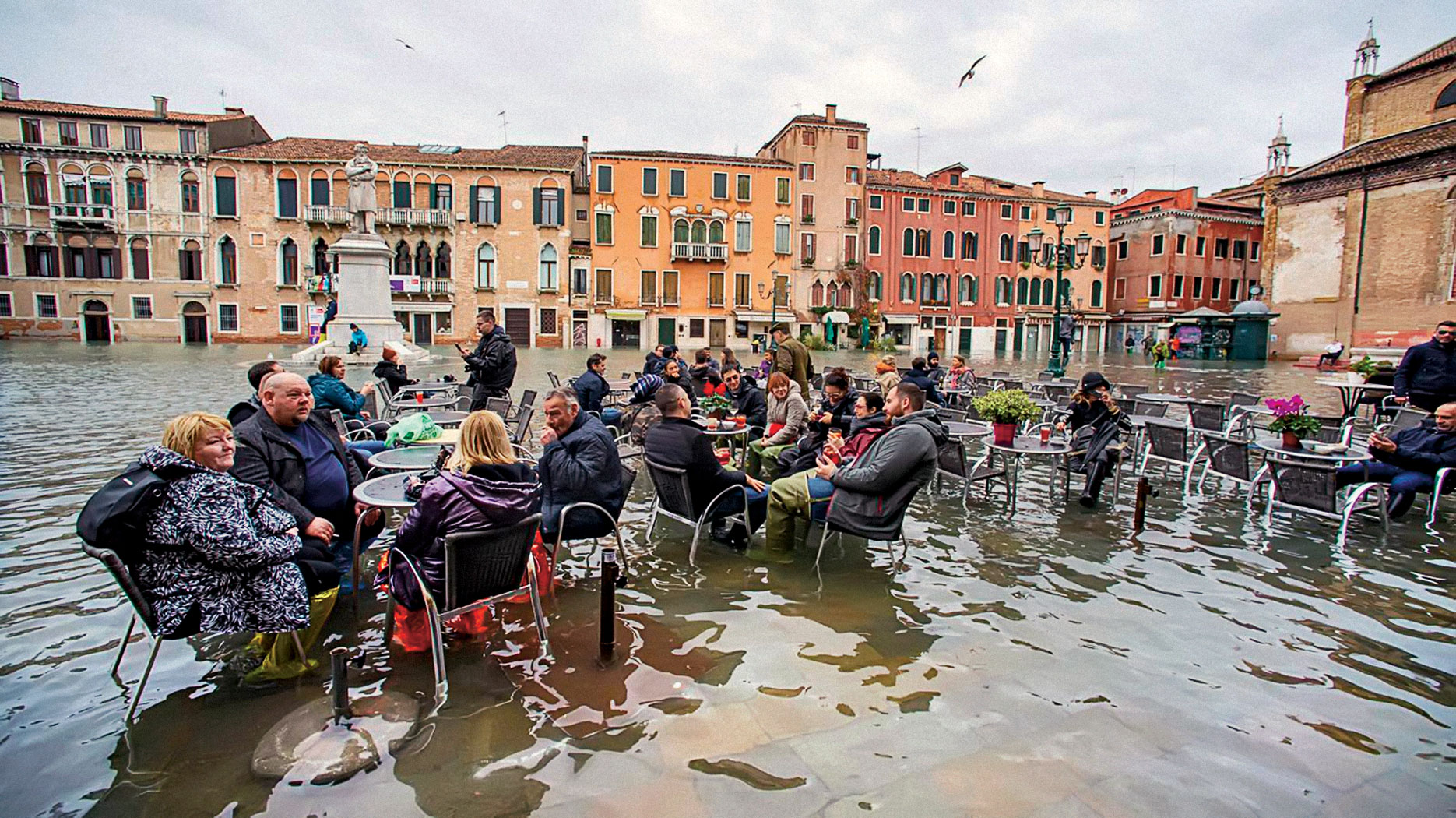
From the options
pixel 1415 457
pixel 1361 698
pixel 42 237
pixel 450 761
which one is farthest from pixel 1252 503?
pixel 42 237

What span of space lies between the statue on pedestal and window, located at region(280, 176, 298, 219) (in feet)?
79.6

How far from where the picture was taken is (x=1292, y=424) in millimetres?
6348

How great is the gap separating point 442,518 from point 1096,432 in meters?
5.93

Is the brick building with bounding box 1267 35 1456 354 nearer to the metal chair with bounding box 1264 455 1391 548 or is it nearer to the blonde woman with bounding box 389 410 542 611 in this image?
the metal chair with bounding box 1264 455 1391 548

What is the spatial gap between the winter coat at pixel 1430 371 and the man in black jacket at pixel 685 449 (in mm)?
7910

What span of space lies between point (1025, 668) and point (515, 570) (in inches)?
100

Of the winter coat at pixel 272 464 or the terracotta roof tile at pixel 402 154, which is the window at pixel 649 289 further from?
the winter coat at pixel 272 464

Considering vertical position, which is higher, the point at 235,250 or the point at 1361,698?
the point at 235,250

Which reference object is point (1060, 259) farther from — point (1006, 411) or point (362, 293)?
point (362, 293)

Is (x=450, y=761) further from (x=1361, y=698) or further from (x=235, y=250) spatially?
(x=235, y=250)

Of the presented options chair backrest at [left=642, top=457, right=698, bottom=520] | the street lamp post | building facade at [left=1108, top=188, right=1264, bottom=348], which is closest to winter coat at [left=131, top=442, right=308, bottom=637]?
chair backrest at [left=642, top=457, right=698, bottom=520]

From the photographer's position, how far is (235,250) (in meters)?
39.0

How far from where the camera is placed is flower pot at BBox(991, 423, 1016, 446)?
6770 millimetres

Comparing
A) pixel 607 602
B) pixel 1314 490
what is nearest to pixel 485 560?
pixel 607 602
